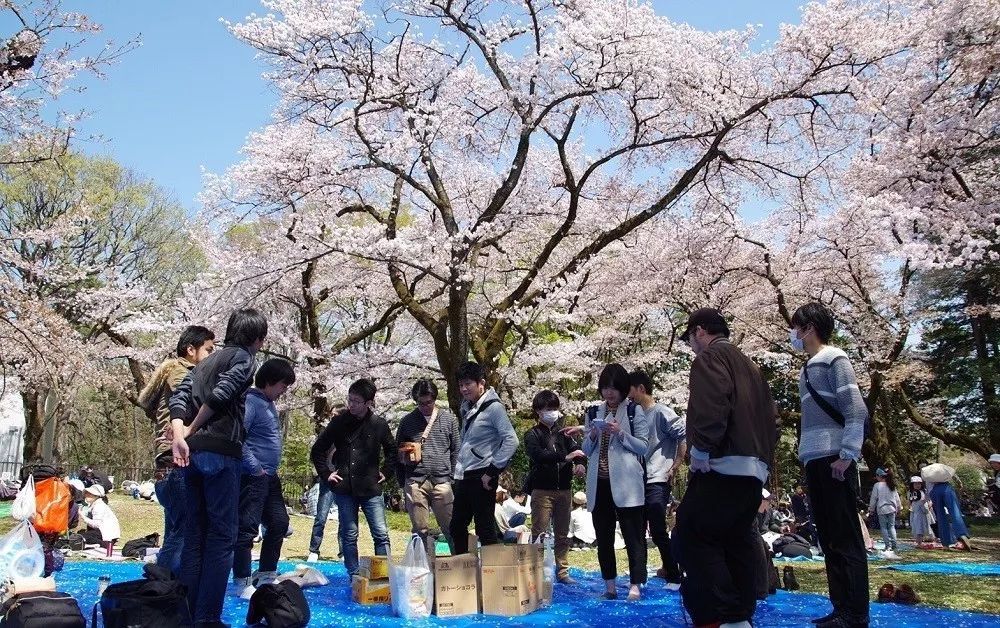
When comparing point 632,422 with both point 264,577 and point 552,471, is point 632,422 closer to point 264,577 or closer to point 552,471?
point 552,471

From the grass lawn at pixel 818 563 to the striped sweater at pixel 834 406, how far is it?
212 centimetres

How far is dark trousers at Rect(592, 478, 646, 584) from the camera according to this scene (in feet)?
17.2

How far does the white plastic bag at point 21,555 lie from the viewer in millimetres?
3734

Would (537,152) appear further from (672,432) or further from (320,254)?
(672,432)

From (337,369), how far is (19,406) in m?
15.8

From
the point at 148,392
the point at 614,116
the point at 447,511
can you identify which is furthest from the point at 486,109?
the point at 148,392

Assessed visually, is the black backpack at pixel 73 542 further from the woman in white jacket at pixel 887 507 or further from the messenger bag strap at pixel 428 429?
the woman in white jacket at pixel 887 507

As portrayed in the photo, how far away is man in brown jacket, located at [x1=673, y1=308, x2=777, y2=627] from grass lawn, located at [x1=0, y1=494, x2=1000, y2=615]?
2629mm

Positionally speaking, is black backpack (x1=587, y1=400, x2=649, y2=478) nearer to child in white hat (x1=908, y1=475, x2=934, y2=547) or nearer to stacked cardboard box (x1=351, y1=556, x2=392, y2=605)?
stacked cardboard box (x1=351, y1=556, x2=392, y2=605)

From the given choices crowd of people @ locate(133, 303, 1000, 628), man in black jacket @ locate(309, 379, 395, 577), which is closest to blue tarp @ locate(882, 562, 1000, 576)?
crowd of people @ locate(133, 303, 1000, 628)

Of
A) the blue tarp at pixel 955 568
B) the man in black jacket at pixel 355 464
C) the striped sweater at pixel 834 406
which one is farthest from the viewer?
the blue tarp at pixel 955 568

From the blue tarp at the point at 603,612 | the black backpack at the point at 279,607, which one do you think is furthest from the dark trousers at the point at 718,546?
the black backpack at the point at 279,607

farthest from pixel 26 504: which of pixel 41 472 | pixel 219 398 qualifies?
pixel 219 398

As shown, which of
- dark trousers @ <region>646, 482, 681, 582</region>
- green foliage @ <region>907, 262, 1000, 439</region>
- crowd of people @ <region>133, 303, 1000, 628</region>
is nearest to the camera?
crowd of people @ <region>133, 303, 1000, 628</region>
